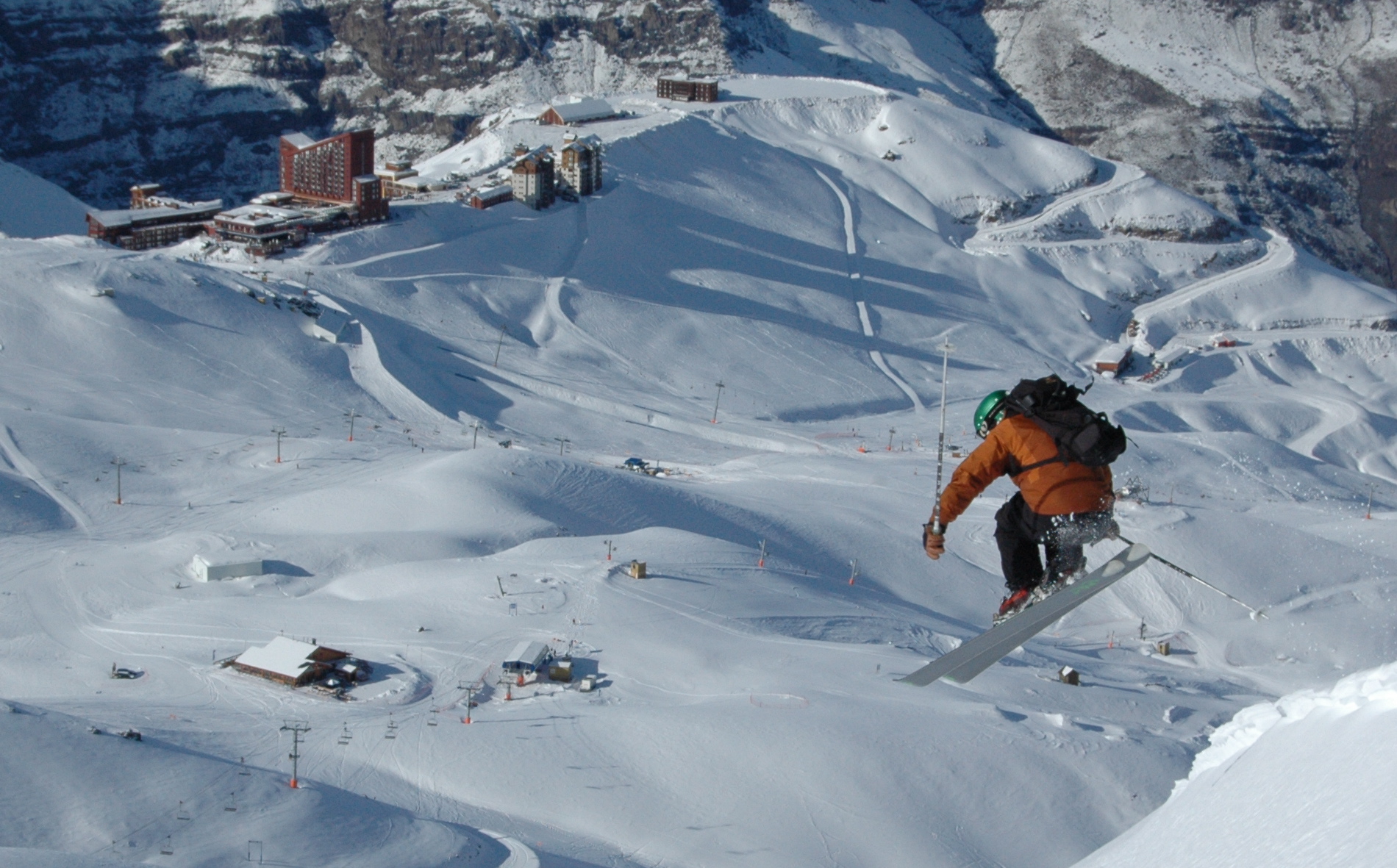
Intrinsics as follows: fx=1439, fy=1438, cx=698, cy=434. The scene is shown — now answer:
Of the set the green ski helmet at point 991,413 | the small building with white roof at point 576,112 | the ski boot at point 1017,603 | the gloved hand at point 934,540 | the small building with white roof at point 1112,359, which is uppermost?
the green ski helmet at point 991,413

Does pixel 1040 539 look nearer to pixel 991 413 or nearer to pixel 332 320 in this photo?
pixel 991 413

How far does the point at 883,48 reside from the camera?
127000mm

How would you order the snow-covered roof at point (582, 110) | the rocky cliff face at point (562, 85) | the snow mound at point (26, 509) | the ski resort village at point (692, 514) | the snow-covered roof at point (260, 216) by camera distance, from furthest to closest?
1. the rocky cliff face at point (562, 85)
2. the snow-covered roof at point (582, 110)
3. the snow-covered roof at point (260, 216)
4. the snow mound at point (26, 509)
5. the ski resort village at point (692, 514)

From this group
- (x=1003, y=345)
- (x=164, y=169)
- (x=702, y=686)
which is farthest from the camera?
(x=164, y=169)

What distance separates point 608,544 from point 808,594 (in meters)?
5.22

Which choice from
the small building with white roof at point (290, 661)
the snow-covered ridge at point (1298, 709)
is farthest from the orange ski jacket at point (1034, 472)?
the small building with white roof at point (290, 661)

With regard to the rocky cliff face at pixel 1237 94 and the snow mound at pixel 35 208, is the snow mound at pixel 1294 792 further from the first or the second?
the rocky cliff face at pixel 1237 94

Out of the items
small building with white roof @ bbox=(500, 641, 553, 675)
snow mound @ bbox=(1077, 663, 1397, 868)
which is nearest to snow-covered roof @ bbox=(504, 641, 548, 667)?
small building with white roof @ bbox=(500, 641, 553, 675)

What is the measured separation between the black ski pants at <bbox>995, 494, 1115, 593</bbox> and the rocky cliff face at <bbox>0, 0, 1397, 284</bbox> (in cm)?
10450

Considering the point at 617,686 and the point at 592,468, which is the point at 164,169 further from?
the point at 617,686

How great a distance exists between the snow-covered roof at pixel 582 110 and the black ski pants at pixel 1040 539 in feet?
280

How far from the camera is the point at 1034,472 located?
985cm

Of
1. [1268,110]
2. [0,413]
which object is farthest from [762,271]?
[1268,110]

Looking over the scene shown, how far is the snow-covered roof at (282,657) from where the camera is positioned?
28.5 m
